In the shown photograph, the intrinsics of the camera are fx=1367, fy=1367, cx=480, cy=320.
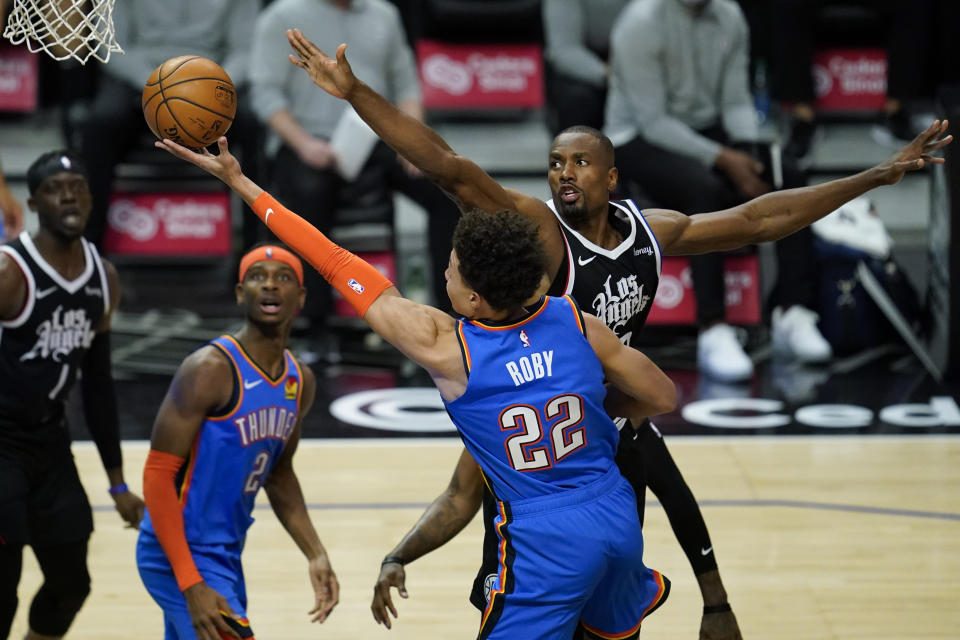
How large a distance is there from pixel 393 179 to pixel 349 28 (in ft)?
2.99

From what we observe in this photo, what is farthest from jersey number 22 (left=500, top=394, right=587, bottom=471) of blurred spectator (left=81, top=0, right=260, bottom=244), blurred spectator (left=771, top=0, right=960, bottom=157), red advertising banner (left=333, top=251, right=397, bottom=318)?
blurred spectator (left=771, top=0, right=960, bottom=157)

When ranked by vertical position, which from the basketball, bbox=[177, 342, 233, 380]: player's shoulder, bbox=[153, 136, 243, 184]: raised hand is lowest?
bbox=[177, 342, 233, 380]: player's shoulder

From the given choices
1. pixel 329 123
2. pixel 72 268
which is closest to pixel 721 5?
pixel 329 123

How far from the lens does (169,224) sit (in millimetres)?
8461

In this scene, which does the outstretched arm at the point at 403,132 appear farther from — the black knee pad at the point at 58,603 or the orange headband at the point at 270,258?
the black knee pad at the point at 58,603

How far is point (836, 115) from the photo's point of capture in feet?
32.7

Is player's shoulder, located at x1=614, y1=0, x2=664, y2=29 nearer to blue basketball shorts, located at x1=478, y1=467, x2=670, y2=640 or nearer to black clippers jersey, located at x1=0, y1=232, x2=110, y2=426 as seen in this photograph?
black clippers jersey, located at x1=0, y1=232, x2=110, y2=426

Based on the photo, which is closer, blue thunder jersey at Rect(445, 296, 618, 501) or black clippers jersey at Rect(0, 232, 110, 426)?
blue thunder jersey at Rect(445, 296, 618, 501)

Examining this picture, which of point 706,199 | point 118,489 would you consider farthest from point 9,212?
point 706,199

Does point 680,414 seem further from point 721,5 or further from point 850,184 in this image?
point 850,184

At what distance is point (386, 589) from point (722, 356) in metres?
4.23

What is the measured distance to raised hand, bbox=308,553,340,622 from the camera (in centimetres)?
364

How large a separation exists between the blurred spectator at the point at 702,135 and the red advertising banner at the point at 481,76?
137cm

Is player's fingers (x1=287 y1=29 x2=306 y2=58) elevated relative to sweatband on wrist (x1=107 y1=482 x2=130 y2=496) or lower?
elevated
